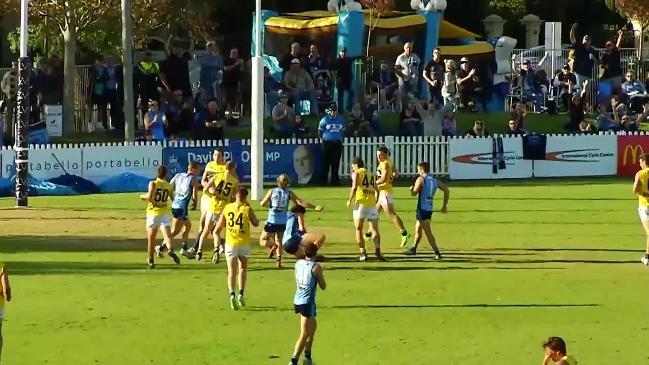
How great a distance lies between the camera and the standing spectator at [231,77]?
40.3 metres

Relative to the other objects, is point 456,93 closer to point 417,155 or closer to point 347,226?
point 417,155

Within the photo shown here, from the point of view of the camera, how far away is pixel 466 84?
4403 cm

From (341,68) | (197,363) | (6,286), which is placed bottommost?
(197,363)

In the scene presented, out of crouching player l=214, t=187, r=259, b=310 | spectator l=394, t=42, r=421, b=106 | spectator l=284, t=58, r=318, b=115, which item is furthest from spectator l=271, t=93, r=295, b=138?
crouching player l=214, t=187, r=259, b=310

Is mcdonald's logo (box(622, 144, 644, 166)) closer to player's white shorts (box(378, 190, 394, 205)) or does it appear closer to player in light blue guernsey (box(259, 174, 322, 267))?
player's white shorts (box(378, 190, 394, 205))

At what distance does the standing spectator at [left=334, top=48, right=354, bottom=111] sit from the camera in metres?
41.2

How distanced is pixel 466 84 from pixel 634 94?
17.8 feet

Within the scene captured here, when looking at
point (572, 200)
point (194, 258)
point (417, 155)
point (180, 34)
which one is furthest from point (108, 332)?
point (180, 34)

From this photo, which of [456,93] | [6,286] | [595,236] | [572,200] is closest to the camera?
[6,286]

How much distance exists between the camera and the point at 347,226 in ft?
98.3

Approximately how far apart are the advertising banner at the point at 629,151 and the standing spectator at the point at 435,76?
5.23 meters

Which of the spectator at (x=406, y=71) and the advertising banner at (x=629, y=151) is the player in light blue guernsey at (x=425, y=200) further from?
the advertising banner at (x=629, y=151)

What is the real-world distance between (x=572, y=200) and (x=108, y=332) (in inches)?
735

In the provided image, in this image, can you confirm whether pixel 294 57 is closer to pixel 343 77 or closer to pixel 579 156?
pixel 343 77
